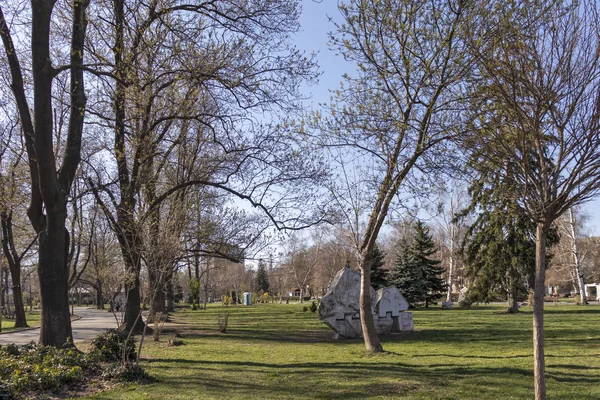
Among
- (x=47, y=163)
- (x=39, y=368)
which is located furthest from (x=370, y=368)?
(x=47, y=163)

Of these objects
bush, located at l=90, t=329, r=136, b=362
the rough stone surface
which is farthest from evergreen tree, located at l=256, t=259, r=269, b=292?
bush, located at l=90, t=329, r=136, b=362

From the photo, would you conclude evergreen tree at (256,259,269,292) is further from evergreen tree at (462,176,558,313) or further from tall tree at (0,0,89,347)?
tall tree at (0,0,89,347)

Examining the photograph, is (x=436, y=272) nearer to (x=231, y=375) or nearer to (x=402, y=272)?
(x=402, y=272)

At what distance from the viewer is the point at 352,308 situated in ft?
56.7

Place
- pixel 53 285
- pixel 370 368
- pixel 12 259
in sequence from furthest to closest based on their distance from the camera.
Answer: pixel 12 259 < pixel 53 285 < pixel 370 368

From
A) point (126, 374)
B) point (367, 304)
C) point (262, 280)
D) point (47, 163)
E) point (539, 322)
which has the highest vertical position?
point (47, 163)

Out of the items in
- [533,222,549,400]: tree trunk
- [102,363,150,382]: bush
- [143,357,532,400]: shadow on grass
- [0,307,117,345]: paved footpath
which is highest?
[533,222,549,400]: tree trunk

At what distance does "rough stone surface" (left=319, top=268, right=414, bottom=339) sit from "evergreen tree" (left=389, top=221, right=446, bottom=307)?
21228mm

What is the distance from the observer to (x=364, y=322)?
1233 cm

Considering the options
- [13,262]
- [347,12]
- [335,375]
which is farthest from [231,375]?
[13,262]

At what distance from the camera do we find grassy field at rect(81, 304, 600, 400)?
304 inches

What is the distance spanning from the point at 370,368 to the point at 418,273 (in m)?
31.3

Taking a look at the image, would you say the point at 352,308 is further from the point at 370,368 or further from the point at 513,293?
the point at 513,293

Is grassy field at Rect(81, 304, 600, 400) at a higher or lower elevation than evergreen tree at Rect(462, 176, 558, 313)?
lower
